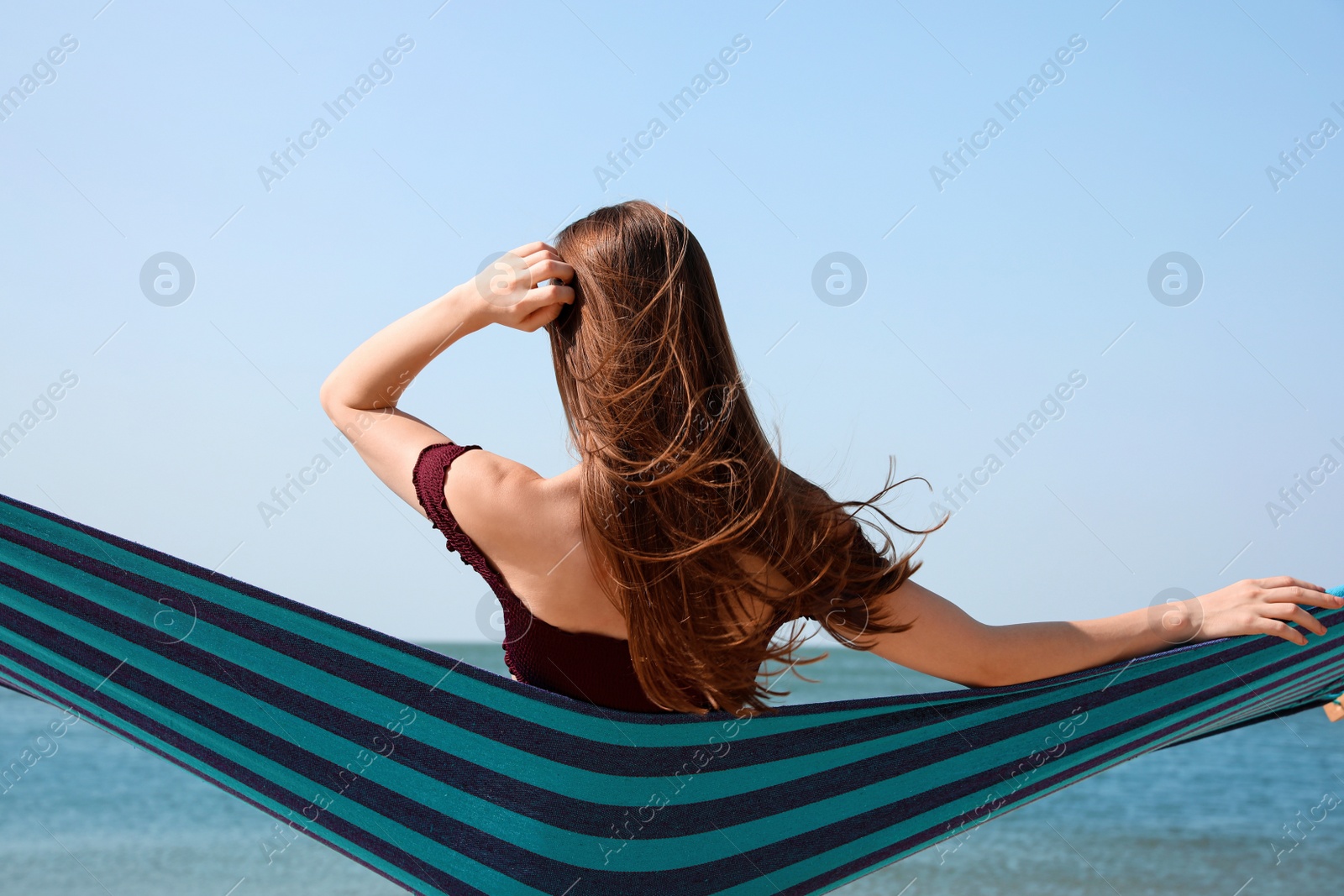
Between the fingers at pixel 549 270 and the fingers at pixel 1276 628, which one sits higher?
the fingers at pixel 1276 628

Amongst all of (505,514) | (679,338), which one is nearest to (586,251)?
(679,338)

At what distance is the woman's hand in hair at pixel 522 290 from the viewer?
52.6 inches

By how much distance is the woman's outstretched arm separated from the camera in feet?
4.66

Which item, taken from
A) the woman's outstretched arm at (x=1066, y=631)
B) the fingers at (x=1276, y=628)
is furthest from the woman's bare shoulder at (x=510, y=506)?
the fingers at (x=1276, y=628)

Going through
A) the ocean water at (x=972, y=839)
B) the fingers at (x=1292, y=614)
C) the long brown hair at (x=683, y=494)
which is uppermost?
the fingers at (x=1292, y=614)

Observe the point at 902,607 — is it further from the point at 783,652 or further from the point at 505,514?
the point at 505,514

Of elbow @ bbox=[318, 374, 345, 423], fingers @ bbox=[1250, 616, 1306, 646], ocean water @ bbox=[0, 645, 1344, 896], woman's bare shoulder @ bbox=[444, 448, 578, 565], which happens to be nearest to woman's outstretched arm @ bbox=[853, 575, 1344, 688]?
fingers @ bbox=[1250, 616, 1306, 646]

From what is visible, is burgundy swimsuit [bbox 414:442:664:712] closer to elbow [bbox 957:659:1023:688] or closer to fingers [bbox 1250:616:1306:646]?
elbow [bbox 957:659:1023:688]

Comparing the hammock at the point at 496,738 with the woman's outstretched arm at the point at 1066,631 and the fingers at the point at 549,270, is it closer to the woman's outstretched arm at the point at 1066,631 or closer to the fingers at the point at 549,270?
the woman's outstretched arm at the point at 1066,631

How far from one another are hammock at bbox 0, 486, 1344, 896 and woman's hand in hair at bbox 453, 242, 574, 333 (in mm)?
488

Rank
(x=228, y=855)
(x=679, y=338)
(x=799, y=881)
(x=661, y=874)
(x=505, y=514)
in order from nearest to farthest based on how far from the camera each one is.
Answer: (x=505, y=514)
(x=679, y=338)
(x=661, y=874)
(x=799, y=881)
(x=228, y=855)

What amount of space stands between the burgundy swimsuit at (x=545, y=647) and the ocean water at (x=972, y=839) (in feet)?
16.1

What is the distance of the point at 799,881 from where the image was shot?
5.61 ft

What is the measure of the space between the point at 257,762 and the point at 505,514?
0.69 m
